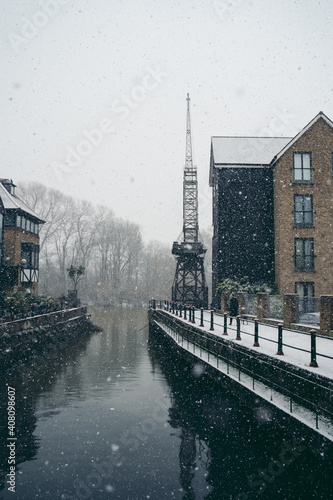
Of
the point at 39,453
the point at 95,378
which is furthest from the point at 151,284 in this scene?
the point at 39,453

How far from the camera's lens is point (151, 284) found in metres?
78.3

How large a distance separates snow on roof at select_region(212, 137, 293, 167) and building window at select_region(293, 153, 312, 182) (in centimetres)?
283

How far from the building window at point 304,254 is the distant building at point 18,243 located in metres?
20.0

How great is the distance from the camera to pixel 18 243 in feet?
120

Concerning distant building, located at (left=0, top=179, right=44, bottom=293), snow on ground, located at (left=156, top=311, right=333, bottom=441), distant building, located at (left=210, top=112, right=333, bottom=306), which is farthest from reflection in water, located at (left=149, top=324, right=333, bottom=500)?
distant building, located at (left=0, top=179, right=44, bottom=293)

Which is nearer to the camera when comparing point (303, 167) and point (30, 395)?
point (30, 395)

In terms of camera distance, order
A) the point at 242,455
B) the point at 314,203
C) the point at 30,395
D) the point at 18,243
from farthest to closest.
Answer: the point at 18,243, the point at 314,203, the point at 30,395, the point at 242,455

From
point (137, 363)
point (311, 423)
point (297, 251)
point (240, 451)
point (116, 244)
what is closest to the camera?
point (311, 423)

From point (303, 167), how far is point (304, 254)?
5432 millimetres

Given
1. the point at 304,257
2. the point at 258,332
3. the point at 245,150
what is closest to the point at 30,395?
the point at 258,332

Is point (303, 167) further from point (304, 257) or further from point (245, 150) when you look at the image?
point (245, 150)

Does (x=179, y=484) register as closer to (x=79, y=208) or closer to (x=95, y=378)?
(x=95, y=378)

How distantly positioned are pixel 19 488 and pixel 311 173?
2354 cm

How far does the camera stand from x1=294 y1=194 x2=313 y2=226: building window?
86.0 ft
